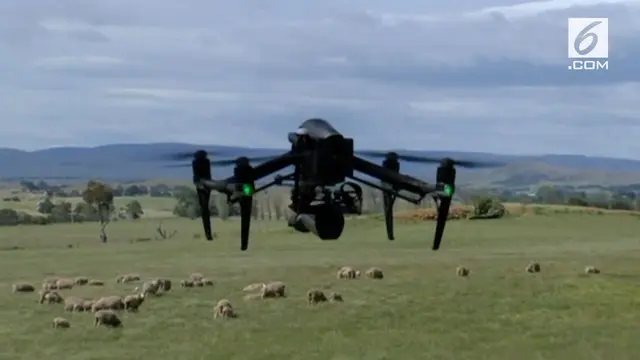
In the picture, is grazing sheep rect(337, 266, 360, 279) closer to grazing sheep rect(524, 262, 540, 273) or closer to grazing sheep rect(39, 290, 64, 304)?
grazing sheep rect(524, 262, 540, 273)

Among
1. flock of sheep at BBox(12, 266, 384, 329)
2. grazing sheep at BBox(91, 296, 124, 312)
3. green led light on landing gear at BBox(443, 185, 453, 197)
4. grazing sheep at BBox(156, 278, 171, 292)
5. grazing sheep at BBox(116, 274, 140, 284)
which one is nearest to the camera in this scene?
green led light on landing gear at BBox(443, 185, 453, 197)

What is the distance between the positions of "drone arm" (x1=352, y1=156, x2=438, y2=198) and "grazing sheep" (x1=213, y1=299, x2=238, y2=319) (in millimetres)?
20022

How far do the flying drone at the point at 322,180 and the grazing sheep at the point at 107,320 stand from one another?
58.9 ft

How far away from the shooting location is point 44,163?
134 m

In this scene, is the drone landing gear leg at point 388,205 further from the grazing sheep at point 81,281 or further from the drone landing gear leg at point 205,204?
the grazing sheep at point 81,281

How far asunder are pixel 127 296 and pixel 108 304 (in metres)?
2.17

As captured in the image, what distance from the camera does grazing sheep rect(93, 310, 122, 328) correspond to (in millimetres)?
34812

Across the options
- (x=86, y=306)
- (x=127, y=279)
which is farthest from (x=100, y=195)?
(x=86, y=306)

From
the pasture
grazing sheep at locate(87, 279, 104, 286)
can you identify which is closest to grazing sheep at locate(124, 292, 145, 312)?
the pasture

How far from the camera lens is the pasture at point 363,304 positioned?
3203cm

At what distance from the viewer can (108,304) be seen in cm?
3816

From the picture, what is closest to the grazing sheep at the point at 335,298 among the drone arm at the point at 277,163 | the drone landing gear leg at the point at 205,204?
the drone landing gear leg at the point at 205,204

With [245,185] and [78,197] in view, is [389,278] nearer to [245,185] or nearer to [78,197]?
[245,185]

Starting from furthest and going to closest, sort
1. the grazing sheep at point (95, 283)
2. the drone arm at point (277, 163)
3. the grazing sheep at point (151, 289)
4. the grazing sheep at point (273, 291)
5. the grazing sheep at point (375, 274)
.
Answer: the grazing sheep at point (375, 274) < the grazing sheep at point (95, 283) < the grazing sheep at point (151, 289) < the grazing sheep at point (273, 291) < the drone arm at point (277, 163)
